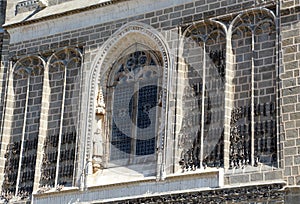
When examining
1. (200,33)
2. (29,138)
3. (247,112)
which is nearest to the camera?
(247,112)

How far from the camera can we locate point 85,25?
21.5 meters

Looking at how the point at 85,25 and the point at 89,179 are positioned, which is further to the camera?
the point at 85,25

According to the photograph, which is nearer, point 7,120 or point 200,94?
point 200,94

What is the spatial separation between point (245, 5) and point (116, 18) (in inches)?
130

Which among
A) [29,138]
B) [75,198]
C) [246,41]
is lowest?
[75,198]

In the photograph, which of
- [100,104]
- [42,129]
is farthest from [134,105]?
[42,129]

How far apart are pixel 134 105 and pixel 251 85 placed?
9.90ft

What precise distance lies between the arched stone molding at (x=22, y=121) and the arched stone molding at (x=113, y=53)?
1.52 m

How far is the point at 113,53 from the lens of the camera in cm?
2103

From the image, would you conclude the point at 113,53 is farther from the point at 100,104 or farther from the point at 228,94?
the point at 228,94

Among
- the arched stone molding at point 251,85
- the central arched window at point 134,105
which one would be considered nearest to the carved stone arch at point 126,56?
the central arched window at point 134,105

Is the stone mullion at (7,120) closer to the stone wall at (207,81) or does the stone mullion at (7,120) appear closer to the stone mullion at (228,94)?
the stone wall at (207,81)

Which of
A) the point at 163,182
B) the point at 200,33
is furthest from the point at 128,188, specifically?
the point at 200,33

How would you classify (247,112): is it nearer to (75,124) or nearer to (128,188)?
(128,188)
